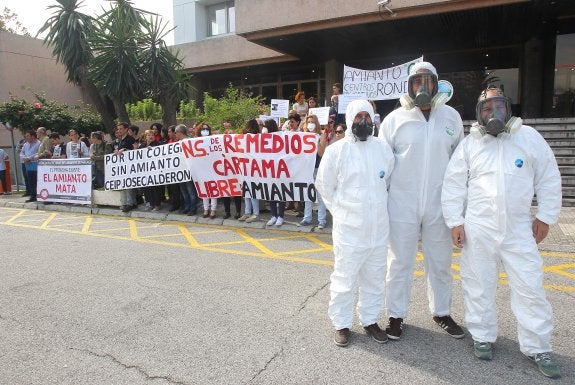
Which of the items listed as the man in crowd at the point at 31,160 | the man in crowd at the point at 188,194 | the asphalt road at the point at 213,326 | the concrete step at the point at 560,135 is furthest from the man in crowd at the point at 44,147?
the concrete step at the point at 560,135

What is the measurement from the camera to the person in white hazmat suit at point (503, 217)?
9.59 ft

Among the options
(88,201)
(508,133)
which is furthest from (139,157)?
(508,133)

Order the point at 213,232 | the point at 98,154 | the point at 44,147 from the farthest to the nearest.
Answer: the point at 44,147 < the point at 98,154 < the point at 213,232

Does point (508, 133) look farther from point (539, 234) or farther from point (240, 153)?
point (240, 153)

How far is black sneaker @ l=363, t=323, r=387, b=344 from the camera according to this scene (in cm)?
339

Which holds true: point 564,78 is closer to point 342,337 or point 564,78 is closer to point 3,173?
point 342,337

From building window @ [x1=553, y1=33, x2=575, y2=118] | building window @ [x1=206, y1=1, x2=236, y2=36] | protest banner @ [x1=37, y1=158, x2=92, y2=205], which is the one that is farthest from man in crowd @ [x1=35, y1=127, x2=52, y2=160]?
building window @ [x1=553, y1=33, x2=575, y2=118]

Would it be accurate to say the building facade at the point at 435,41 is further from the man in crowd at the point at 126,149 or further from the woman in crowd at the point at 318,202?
the man in crowd at the point at 126,149

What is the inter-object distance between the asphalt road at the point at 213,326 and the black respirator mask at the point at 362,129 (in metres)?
1.58

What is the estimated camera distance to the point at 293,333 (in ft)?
11.8

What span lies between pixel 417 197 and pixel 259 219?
4.97 m

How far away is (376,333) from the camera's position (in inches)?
135

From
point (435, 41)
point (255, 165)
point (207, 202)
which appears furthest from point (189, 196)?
point (435, 41)

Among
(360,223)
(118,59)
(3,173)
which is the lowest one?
(3,173)
